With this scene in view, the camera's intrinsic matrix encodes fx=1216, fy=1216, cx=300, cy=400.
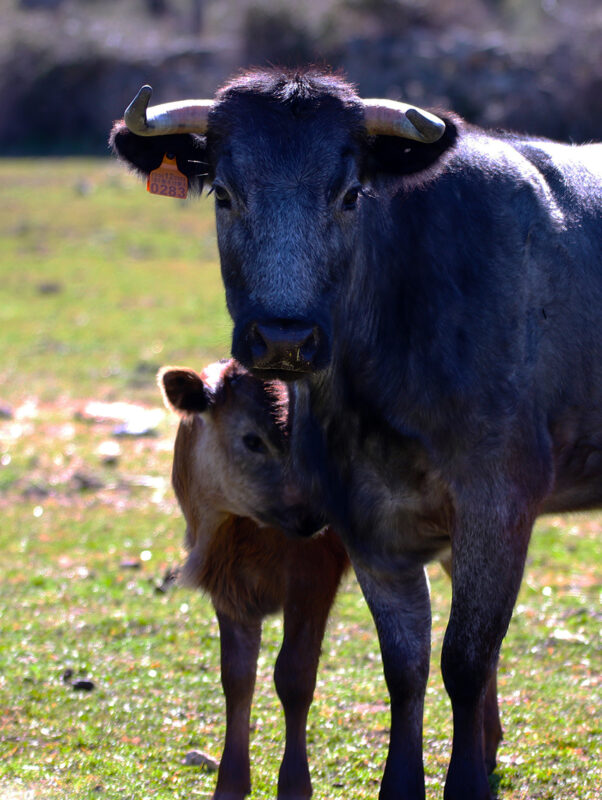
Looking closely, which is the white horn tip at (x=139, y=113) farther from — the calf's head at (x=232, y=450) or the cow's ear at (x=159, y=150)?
the calf's head at (x=232, y=450)

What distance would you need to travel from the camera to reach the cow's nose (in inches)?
174

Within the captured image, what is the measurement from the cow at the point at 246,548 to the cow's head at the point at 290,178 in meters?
1.13

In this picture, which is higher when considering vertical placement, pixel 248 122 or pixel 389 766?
pixel 248 122

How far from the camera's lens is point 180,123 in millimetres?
5156

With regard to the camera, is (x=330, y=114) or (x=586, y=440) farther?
(x=586, y=440)

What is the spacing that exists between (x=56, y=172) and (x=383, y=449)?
27.5 metres

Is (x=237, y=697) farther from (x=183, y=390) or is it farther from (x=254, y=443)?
(x=183, y=390)

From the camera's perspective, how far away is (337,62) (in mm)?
33125

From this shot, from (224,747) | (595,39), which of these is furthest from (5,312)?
(595,39)

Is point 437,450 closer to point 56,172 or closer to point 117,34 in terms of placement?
point 56,172

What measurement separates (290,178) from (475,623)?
6.37ft

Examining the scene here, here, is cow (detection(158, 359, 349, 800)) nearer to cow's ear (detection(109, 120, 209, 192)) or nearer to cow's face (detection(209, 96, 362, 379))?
cow's ear (detection(109, 120, 209, 192))

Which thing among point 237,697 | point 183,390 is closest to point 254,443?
point 183,390

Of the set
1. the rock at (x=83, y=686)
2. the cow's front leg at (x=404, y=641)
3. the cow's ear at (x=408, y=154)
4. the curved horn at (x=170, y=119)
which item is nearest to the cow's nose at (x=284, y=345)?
the cow's ear at (x=408, y=154)
